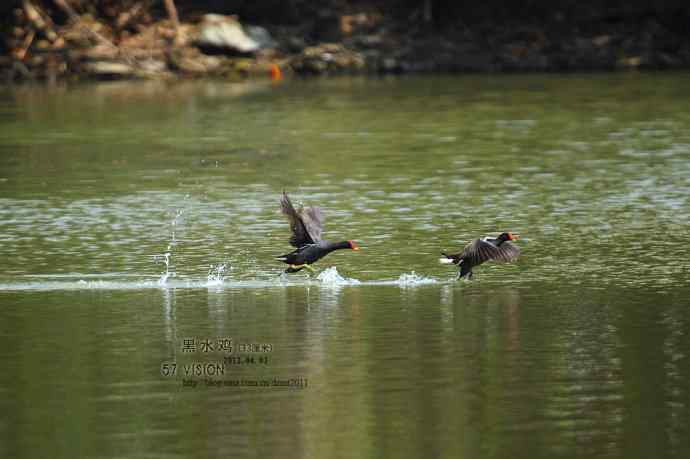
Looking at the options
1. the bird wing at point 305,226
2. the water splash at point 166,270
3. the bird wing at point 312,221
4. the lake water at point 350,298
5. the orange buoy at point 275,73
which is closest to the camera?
the lake water at point 350,298

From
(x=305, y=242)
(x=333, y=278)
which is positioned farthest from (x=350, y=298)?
(x=333, y=278)

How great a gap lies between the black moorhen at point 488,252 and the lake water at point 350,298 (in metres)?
0.43

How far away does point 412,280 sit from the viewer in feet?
61.0

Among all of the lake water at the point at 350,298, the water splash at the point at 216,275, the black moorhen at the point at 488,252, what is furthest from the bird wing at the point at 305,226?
the black moorhen at the point at 488,252

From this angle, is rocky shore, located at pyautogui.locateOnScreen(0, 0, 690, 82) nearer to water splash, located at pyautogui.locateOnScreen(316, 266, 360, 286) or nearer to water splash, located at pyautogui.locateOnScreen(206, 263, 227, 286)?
water splash, located at pyautogui.locateOnScreen(206, 263, 227, 286)

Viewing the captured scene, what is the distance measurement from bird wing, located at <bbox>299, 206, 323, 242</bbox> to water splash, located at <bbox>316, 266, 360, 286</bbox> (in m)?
0.87

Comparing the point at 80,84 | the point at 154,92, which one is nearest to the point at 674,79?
the point at 154,92

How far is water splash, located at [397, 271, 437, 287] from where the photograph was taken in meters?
18.4

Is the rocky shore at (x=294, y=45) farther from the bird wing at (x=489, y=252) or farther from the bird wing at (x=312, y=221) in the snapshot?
the bird wing at (x=489, y=252)

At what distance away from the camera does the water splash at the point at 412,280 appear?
60.4ft

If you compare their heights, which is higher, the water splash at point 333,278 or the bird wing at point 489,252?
the bird wing at point 489,252

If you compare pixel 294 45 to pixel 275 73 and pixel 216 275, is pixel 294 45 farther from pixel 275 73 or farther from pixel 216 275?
pixel 216 275

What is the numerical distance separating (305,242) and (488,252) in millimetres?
2097

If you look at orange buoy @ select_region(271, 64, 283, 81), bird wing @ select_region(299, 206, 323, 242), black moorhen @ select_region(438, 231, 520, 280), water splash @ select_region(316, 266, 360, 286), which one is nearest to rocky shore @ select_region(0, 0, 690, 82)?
orange buoy @ select_region(271, 64, 283, 81)
